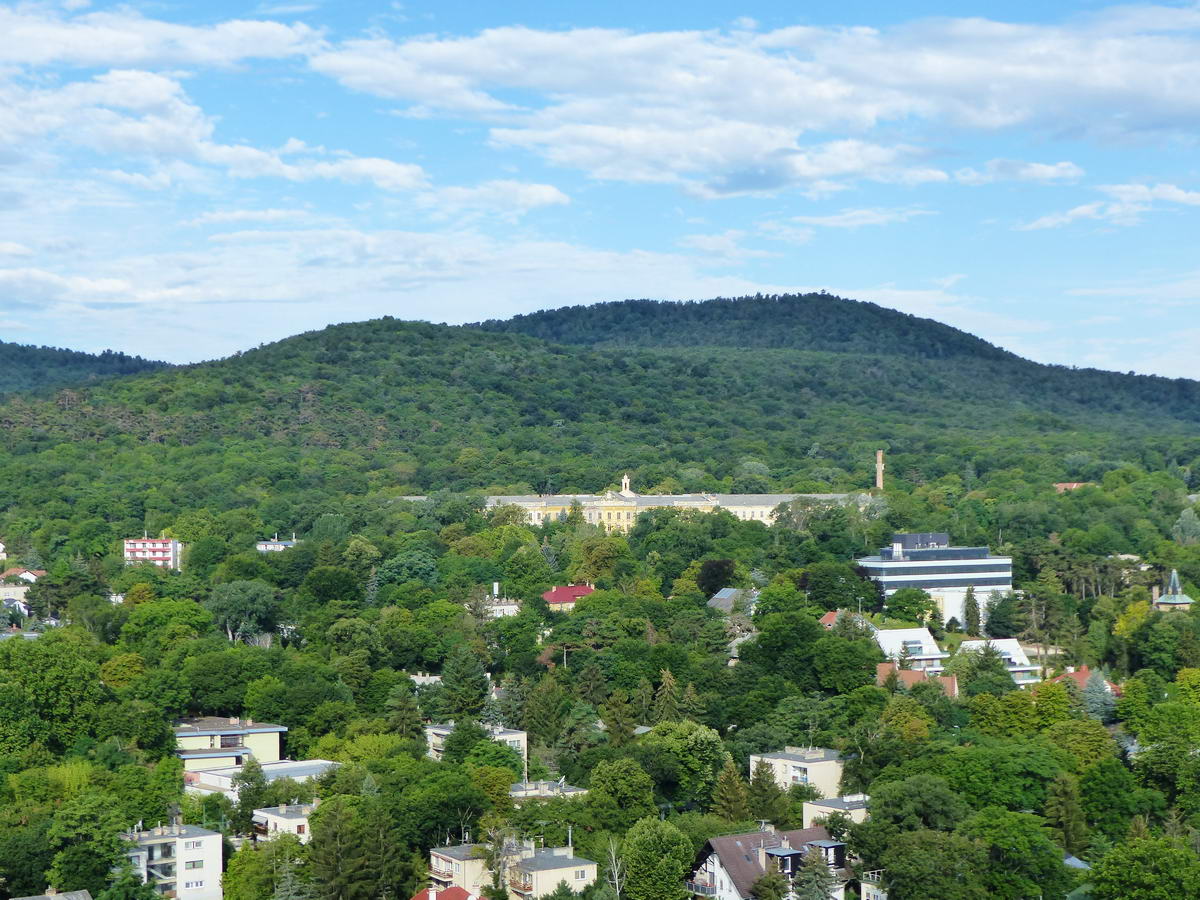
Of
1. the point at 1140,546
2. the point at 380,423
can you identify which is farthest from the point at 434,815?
the point at 380,423

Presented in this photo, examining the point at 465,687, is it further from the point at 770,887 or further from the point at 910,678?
the point at 770,887

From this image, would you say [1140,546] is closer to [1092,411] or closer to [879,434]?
[879,434]

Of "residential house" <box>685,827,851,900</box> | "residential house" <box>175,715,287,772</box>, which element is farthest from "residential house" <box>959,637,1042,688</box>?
"residential house" <box>175,715,287,772</box>

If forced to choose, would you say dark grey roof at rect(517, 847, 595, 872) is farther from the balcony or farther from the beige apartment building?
the balcony

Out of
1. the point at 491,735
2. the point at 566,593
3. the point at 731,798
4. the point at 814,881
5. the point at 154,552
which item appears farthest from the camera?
the point at 154,552

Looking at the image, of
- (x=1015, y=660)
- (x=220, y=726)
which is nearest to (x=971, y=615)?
(x=1015, y=660)

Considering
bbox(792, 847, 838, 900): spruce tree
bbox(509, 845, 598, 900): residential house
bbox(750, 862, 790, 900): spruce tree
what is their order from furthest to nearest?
1. bbox(509, 845, 598, 900): residential house
2. bbox(750, 862, 790, 900): spruce tree
3. bbox(792, 847, 838, 900): spruce tree
